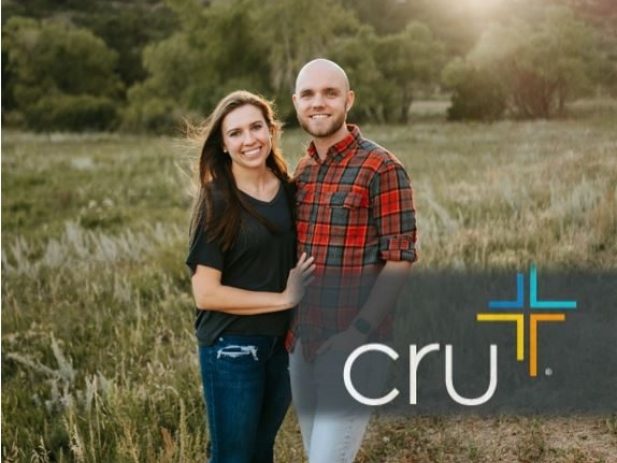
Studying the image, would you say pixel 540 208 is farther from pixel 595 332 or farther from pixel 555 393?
pixel 555 393

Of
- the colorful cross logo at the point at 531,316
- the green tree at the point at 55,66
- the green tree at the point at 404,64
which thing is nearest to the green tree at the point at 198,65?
the green tree at the point at 55,66

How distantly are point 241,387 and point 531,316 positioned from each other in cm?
153

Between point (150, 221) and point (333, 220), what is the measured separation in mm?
3643

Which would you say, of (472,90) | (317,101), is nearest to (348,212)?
(317,101)

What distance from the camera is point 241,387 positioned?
2.10m

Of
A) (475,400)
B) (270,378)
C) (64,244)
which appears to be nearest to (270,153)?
(270,378)

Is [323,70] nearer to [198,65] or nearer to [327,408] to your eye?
[327,408]

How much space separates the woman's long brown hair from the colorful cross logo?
139 cm

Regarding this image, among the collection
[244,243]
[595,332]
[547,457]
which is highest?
[244,243]

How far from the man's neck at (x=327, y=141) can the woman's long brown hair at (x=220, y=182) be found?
0.39 feet

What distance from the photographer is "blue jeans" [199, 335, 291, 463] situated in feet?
6.88

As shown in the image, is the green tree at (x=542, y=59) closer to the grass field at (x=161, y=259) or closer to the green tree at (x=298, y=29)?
the grass field at (x=161, y=259)

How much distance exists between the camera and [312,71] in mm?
2137

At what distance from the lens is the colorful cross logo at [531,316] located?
3227mm
